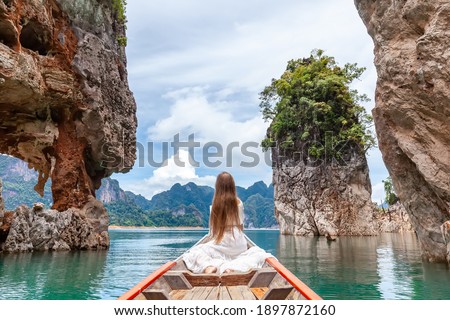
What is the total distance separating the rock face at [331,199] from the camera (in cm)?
4075

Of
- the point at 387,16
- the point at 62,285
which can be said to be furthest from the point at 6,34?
the point at 387,16

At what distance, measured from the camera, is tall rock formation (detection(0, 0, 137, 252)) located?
18.9m

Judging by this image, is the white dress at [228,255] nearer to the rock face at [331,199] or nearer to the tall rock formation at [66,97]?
the tall rock formation at [66,97]

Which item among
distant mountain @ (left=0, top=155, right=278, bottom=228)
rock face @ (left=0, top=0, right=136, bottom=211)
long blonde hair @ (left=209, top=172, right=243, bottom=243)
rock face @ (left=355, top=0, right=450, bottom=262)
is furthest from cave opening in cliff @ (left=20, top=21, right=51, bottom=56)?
distant mountain @ (left=0, top=155, right=278, bottom=228)

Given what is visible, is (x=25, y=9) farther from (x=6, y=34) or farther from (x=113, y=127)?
(x=113, y=127)

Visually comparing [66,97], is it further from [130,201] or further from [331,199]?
[130,201]

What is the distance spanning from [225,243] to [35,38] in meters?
19.8

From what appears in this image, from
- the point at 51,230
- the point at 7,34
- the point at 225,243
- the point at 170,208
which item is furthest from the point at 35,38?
the point at 170,208

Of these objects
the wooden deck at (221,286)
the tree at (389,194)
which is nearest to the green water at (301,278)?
the wooden deck at (221,286)

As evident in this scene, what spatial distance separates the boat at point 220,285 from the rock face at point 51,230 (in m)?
16.2

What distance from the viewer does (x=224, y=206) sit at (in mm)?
5422

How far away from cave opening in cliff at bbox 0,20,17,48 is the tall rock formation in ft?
0.15

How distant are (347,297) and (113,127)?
20222mm

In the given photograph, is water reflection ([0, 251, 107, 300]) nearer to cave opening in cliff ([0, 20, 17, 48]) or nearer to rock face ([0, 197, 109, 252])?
rock face ([0, 197, 109, 252])
